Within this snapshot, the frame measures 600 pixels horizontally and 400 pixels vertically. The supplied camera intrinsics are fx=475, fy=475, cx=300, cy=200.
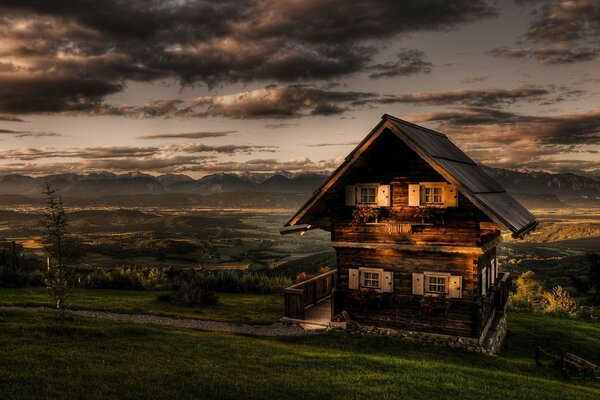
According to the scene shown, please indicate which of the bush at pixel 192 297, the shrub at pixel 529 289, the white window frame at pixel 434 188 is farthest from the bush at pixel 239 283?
the shrub at pixel 529 289

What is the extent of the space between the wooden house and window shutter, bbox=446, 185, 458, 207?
4cm

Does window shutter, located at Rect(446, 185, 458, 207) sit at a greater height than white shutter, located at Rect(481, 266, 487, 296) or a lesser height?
greater

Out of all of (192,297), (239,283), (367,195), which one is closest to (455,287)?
(367,195)

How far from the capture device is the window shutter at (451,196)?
1802 cm

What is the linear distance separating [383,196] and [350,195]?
155cm

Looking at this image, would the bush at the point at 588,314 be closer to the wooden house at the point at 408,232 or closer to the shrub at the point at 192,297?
the wooden house at the point at 408,232

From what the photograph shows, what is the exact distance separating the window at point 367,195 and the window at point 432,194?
201 cm

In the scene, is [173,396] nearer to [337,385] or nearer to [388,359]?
[337,385]

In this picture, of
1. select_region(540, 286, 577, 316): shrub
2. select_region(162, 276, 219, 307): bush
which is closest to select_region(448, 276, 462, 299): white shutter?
select_region(162, 276, 219, 307): bush

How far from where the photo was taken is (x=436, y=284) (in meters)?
18.6

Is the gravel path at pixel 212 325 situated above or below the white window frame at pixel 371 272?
below

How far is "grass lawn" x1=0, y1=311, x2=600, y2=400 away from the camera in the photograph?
11.2 m

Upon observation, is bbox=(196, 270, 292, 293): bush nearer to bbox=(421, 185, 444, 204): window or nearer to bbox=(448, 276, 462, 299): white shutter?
bbox=(448, 276, 462, 299): white shutter

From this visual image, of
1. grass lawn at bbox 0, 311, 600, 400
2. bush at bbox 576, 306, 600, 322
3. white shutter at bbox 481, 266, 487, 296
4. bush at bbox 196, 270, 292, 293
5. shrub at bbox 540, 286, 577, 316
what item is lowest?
bush at bbox 576, 306, 600, 322
